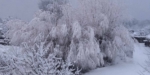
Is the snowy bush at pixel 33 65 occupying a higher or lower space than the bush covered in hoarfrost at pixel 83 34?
lower

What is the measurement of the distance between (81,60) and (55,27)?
2203 mm

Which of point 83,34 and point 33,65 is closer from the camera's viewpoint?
point 33,65

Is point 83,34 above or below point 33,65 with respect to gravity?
above

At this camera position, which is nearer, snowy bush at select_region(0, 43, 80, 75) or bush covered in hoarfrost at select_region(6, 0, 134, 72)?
snowy bush at select_region(0, 43, 80, 75)

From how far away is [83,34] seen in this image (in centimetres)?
1030

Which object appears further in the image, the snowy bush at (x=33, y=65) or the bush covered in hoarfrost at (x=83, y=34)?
→ the bush covered in hoarfrost at (x=83, y=34)

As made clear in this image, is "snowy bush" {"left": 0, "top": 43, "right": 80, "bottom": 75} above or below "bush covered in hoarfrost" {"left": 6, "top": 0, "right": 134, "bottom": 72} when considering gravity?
below

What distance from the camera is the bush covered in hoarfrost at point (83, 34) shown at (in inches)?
393

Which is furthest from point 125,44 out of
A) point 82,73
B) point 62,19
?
point 62,19

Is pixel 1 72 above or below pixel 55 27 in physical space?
below

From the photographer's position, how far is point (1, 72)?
6520 millimetres

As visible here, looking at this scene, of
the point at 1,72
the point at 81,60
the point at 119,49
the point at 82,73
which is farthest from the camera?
the point at 119,49

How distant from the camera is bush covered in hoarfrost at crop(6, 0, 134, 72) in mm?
9977

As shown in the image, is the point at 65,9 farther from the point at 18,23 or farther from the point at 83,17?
the point at 18,23
